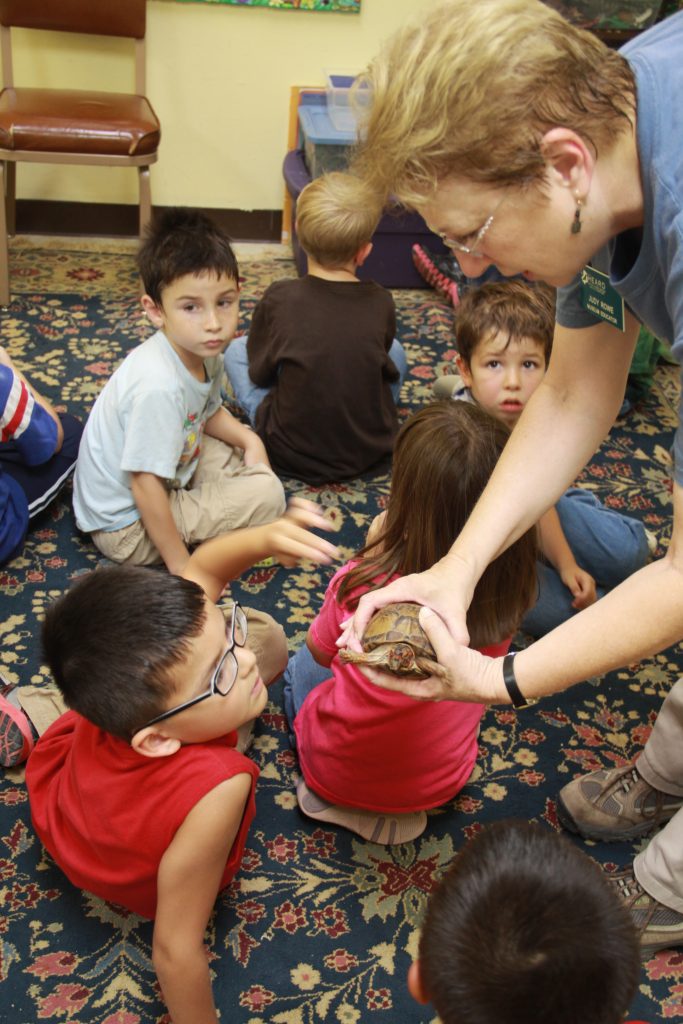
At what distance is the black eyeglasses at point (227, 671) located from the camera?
1.26m

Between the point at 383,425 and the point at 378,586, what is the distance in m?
1.19

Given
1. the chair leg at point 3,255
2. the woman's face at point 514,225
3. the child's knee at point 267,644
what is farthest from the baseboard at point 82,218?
the woman's face at point 514,225

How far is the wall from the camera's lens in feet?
11.6

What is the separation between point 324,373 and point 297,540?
4.01 ft

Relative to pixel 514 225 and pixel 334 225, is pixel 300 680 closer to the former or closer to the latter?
pixel 514 225

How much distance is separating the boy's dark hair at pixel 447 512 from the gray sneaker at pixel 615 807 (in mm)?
420

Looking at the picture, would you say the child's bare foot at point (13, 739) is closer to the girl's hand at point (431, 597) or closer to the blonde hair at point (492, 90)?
the girl's hand at point (431, 597)

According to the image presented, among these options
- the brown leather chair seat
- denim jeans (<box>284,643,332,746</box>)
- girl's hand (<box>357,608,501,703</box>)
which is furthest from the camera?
the brown leather chair seat

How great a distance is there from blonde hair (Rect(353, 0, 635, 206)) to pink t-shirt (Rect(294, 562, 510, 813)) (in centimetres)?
76

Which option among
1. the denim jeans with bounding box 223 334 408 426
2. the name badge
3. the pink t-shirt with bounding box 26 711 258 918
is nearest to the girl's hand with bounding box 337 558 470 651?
the pink t-shirt with bounding box 26 711 258 918

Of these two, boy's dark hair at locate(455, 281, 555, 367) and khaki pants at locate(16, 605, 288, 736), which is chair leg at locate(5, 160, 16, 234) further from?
khaki pants at locate(16, 605, 288, 736)

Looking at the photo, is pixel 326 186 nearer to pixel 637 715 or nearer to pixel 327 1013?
pixel 637 715

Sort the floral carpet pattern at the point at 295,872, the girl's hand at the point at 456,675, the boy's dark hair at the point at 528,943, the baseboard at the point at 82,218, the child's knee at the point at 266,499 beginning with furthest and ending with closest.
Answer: the baseboard at the point at 82,218 → the child's knee at the point at 266,499 → the floral carpet pattern at the point at 295,872 → the girl's hand at the point at 456,675 → the boy's dark hair at the point at 528,943

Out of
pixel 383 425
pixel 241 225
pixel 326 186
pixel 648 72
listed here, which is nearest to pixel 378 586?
pixel 648 72
